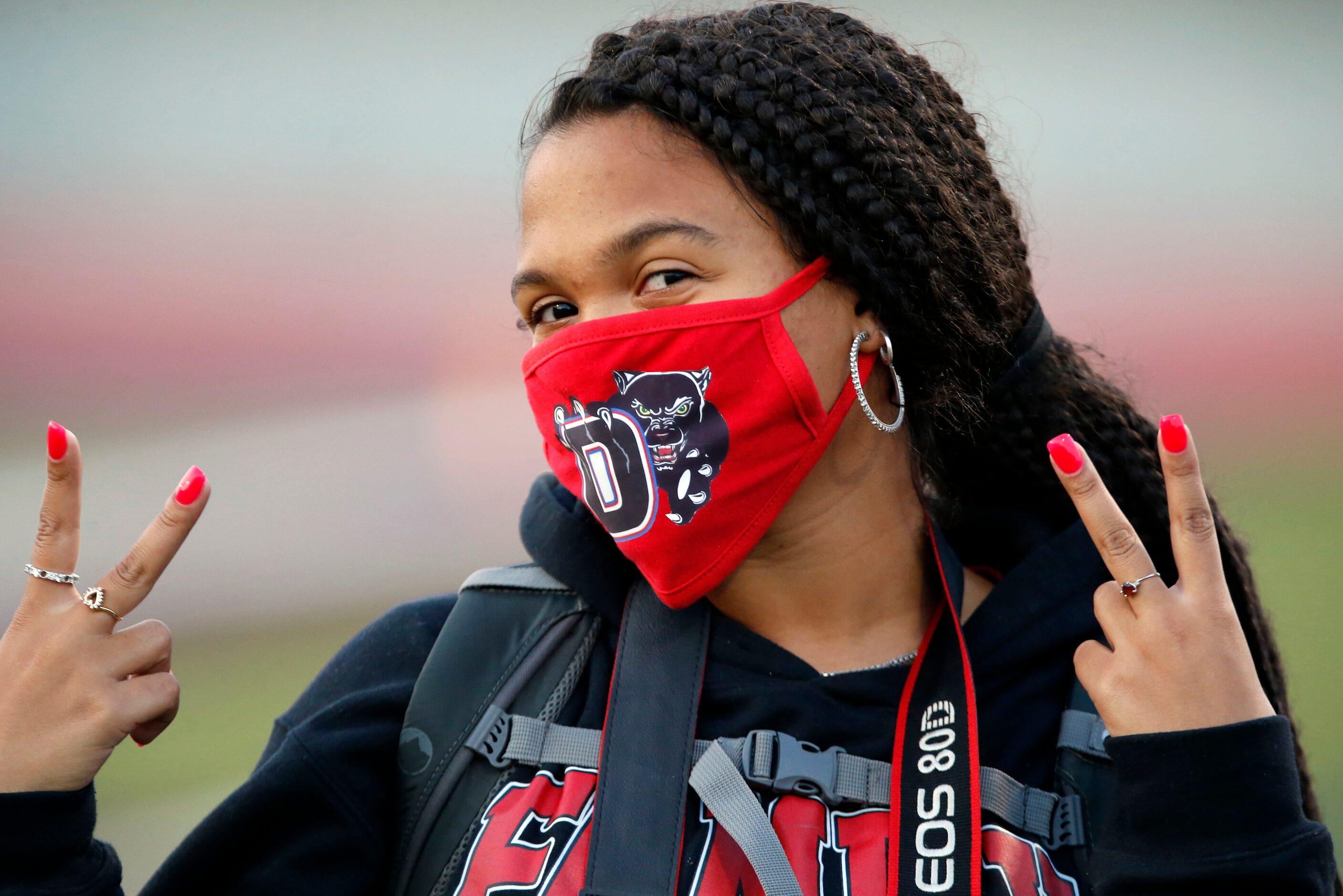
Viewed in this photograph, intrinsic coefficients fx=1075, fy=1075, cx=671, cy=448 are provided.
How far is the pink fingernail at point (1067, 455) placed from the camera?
1546 mm

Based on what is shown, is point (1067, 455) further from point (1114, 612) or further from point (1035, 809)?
point (1035, 809)

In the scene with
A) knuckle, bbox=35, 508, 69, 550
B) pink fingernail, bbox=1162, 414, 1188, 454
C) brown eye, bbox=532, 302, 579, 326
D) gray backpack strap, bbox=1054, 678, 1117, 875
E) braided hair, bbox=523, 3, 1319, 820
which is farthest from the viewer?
brown eye, bbox=532, 302, 579, 326

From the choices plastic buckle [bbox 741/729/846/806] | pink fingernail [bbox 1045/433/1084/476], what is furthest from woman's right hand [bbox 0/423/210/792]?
pink fingernail [bbox 1045/433/1084/476]

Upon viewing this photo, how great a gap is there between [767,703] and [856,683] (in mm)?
162

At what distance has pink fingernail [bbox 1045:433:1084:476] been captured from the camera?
1546 millimetres

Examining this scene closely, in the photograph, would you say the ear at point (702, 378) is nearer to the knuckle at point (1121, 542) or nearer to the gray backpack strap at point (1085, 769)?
the knuckle at point (1121, 542)

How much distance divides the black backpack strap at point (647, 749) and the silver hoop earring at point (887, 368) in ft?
1.52

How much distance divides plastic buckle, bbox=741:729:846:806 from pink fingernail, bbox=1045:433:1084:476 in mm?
606

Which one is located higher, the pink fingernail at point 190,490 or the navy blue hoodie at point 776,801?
the pink fingernail at point 190,490

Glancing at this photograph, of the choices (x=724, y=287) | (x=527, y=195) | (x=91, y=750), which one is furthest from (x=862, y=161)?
(x=91, y=750)

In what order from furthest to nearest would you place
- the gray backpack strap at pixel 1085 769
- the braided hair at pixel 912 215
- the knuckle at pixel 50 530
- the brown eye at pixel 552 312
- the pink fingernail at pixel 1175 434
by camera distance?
the brown eye at pixel 552 312 < the braided hair at pixel 912 215 < the gray backpack strap at pixel 1085 769 < the knuckle at pixel 50 530 < the pink fingernail at pixel 1175 434

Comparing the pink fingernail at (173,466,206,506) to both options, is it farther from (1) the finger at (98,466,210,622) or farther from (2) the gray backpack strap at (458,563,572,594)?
(2) the gray backpack strap at (458,563,572,594)

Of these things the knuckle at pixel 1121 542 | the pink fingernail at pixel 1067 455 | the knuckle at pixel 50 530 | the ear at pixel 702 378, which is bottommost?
the knuckle at pixel 50 530

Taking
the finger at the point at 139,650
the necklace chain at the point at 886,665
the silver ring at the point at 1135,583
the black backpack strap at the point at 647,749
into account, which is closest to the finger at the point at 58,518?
the finger at the point at 139,650
